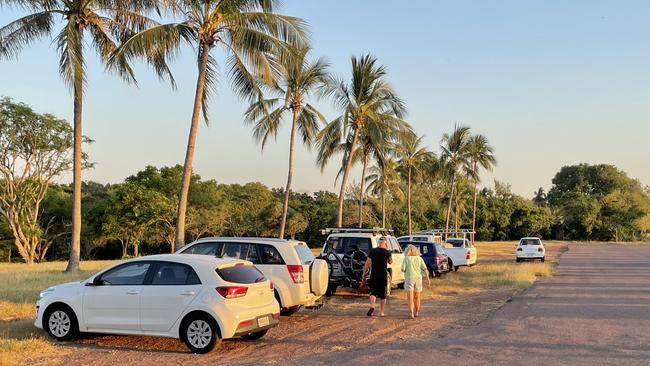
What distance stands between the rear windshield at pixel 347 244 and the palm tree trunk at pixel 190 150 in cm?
462

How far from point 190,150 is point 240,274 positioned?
893cm

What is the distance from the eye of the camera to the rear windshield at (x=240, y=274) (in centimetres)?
852

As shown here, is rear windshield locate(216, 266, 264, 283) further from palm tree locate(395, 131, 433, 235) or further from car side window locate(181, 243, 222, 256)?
palm tree locate(395, 131, 433, 235)

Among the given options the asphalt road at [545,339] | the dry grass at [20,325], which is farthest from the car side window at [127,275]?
the asphalt road at [545,339]

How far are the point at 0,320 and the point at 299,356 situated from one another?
Answer: 6324 millimetres

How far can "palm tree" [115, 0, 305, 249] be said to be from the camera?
656 inches

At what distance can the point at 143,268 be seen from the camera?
29.0 feet

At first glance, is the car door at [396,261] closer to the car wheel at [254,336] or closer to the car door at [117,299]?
the car wheel at [254,336]

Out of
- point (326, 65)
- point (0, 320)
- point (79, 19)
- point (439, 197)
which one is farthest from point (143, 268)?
point (439, 197)

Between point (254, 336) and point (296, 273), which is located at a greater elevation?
point (296, 273)

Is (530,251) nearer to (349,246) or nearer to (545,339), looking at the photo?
(349,246)

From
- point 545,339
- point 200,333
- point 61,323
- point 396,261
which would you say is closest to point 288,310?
point 200,333

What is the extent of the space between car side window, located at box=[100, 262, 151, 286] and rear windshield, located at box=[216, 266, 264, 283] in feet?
4.06

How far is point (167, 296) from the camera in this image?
8414 millimetres
